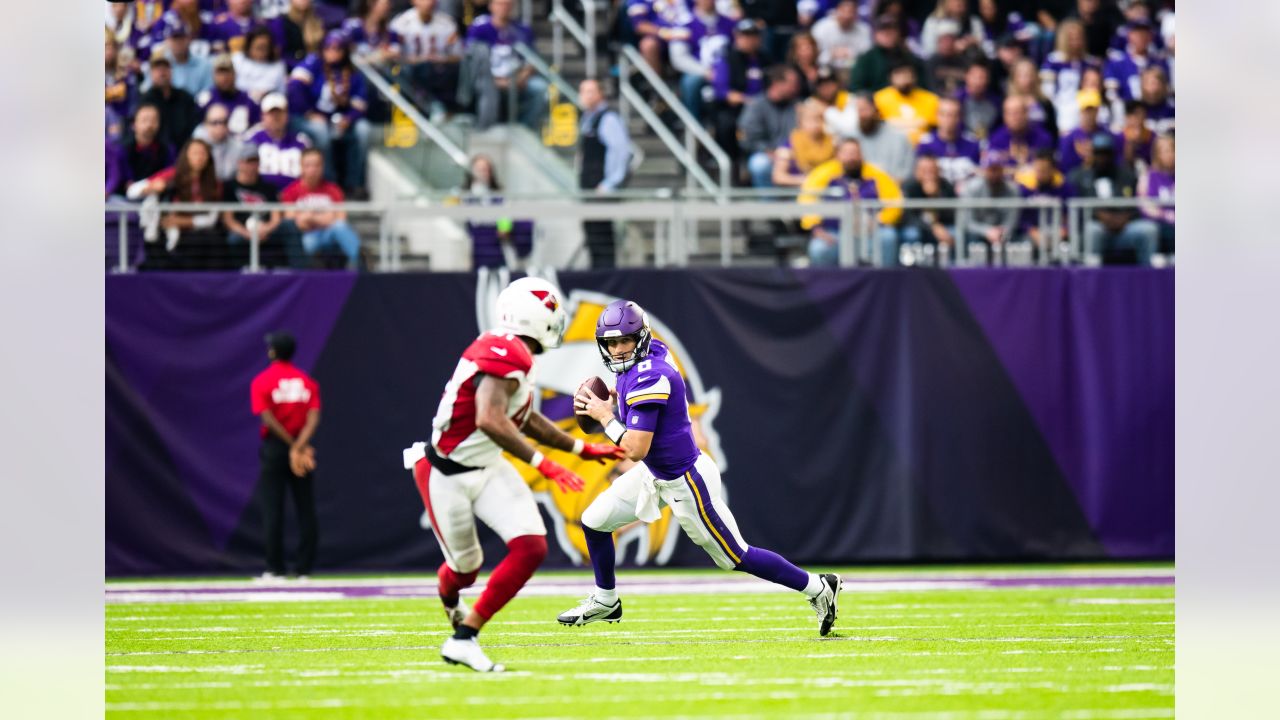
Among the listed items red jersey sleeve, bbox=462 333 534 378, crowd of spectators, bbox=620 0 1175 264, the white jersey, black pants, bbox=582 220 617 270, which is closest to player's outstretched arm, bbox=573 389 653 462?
Answer: red jersey sleeve, bbox=462 333 534 378

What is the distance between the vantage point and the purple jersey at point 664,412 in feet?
28.5

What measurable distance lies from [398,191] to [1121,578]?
730 cm

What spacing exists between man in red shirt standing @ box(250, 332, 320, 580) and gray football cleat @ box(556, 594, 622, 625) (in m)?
4.78

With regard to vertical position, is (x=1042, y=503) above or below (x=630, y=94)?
below

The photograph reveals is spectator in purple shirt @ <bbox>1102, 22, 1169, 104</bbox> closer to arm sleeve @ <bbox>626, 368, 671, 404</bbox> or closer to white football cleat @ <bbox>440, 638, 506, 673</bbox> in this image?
arm sleeve @ <bbox>626, 368, 671, 404</bbox>

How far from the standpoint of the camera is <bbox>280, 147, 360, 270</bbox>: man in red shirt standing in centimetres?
1449

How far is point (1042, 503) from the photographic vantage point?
48.0ft

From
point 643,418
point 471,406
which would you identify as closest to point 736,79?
point 643,418

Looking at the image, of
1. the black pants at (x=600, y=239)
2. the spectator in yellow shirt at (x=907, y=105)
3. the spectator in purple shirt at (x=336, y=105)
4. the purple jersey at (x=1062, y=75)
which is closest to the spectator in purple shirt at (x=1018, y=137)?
the spectator in yellow shirt at (x=907, y=105)

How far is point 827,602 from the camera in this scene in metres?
8.88

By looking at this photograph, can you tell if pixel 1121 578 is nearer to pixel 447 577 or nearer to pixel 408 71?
pixel 447 577

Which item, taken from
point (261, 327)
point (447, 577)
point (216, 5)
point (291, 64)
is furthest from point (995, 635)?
point (216, 5)

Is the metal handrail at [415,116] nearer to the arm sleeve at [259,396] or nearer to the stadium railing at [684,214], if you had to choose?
the stadium railing at [684,214]

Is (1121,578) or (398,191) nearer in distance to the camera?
(1121,578)
